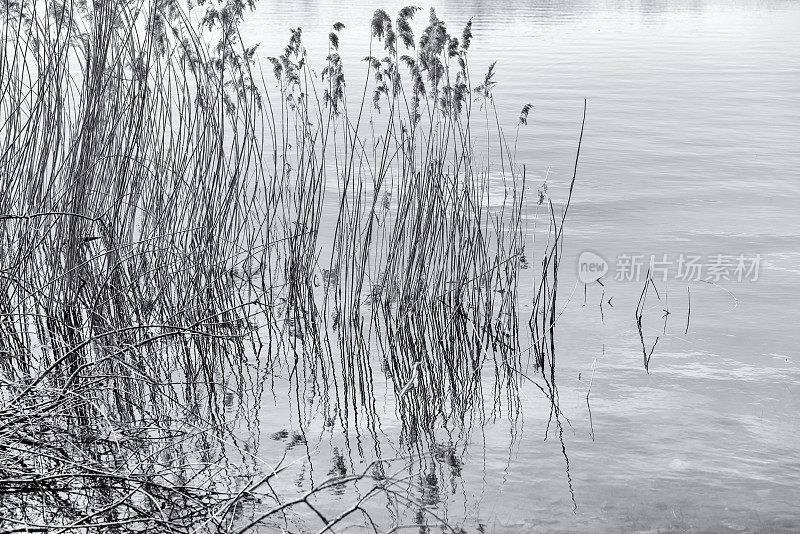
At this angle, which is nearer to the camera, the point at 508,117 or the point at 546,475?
the point at 546,475

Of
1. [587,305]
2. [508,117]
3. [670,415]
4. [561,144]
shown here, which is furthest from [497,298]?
[508,117]

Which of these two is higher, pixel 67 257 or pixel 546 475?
pixel 67 257

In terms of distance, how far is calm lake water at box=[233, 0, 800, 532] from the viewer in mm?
2307

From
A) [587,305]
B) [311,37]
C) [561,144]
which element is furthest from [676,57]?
[587,305]

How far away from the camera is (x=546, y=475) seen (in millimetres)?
2418

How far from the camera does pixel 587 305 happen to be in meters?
3.77

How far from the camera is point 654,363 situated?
3176 millimetres

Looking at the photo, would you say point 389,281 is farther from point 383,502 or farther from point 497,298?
point 383,502

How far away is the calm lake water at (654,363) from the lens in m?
2.31

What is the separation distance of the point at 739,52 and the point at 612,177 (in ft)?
27.5

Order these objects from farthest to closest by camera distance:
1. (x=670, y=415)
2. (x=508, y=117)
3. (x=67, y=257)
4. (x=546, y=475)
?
(x=508, y=117)
(x=67, y=257)
(x=670, y=415)
(x=546, y=475)

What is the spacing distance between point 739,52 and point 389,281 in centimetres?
1165

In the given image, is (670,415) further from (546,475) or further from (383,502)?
(383,502)

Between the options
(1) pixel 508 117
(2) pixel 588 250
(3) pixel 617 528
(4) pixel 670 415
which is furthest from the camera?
(1) pixel 508 117
